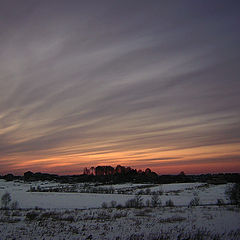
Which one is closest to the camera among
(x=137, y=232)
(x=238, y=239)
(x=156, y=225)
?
(x=238, y=239)

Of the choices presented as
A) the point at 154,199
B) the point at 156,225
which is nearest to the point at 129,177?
the point at 154,199

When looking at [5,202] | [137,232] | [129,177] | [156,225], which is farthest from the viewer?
[129,177]

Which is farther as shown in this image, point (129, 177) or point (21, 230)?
point (129, 177)

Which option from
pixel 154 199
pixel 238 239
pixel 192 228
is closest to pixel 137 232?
pixel 192 228

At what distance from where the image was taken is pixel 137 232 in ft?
53.9

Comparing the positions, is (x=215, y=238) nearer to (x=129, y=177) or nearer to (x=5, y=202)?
(x=5, y=202)

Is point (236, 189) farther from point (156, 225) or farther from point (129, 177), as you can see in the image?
point (129, 177)

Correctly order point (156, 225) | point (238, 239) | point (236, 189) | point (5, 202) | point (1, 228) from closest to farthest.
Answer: point (238, 239) → point (1, 228) → point (156, 225) → point (5, 202) → point (236, 189)

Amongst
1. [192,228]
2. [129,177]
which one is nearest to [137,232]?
[192,228]

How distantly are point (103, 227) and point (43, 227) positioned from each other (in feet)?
15.1

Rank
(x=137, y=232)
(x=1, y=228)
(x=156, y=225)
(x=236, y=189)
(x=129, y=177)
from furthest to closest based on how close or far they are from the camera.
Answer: (x=129, y=177), (x=236, y=189), (x=156, y=225), (x=1, y=228), (x=137, y=232)

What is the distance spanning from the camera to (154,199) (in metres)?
42.0

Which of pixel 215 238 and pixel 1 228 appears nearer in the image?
pixel 215 238

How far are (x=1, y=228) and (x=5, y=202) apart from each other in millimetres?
22538
